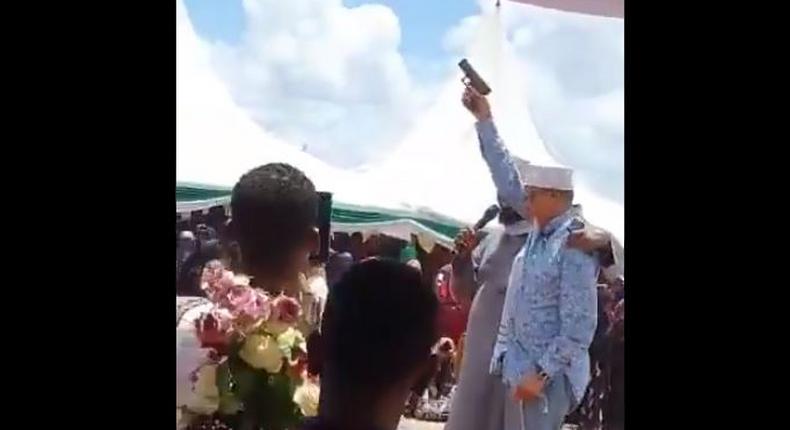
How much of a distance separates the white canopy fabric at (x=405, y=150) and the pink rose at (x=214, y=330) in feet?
0.84

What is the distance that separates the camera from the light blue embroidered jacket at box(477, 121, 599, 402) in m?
3.02

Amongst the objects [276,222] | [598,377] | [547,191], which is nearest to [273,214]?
[276,222]

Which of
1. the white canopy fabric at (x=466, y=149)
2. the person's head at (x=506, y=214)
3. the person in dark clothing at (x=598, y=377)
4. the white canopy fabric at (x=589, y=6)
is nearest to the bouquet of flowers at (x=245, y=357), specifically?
the white canopy fabric at (x=466, y=149)

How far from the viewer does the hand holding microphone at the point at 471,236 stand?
A: 9.88ft

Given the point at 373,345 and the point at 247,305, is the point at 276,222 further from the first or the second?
the point at 373,345

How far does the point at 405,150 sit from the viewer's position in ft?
9.86

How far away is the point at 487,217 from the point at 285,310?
0.43 metres

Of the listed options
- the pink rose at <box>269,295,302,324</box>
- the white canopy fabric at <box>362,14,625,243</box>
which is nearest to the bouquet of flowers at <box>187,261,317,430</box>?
the pink rose at <box>269,295,302,324</box>

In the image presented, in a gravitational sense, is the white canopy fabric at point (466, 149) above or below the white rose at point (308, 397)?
above

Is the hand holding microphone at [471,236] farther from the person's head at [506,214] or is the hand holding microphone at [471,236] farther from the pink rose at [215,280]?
the pink rose at [215,280]

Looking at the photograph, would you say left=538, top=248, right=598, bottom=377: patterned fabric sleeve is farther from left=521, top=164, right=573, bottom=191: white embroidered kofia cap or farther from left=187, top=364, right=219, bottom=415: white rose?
left=187, top=364, right=219, bottom=415: white rose

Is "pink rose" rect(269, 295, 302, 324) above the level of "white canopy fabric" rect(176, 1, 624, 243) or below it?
below
